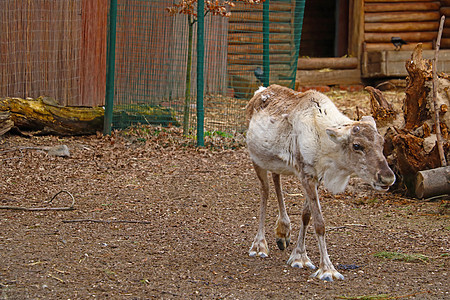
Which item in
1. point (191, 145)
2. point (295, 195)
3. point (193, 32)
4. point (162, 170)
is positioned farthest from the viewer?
point (193, 32)

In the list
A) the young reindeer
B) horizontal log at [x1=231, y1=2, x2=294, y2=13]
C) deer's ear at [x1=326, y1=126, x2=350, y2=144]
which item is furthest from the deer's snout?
horizontal log at [x1=231, y1=2, x2=294, y2=13]

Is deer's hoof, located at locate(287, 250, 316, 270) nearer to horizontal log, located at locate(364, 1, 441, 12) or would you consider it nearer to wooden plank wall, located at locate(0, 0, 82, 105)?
wooden plank wall, located at locate(0, 0, 82, 105)

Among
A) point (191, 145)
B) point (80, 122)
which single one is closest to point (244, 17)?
point (191, 145)

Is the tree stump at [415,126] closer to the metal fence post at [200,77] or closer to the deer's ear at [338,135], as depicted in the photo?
the deer's ear at [338,135]

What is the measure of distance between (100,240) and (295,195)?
9.74 ft

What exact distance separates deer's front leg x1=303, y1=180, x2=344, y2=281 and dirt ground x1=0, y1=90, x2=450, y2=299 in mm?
85

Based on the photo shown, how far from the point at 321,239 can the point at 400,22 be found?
13.3 meters

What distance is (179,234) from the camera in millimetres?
5855

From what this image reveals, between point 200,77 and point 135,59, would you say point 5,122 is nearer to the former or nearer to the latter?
point 135,59

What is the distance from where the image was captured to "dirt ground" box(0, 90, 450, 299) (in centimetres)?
448

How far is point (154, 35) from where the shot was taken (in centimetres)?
1027

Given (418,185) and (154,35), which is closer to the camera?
(418,185)

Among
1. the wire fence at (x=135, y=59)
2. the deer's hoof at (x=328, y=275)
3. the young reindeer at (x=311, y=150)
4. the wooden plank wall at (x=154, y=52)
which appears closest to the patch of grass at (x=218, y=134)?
the wire fence at (x=135, y=59)

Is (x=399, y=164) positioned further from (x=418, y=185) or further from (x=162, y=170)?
(x=162, y=170)
